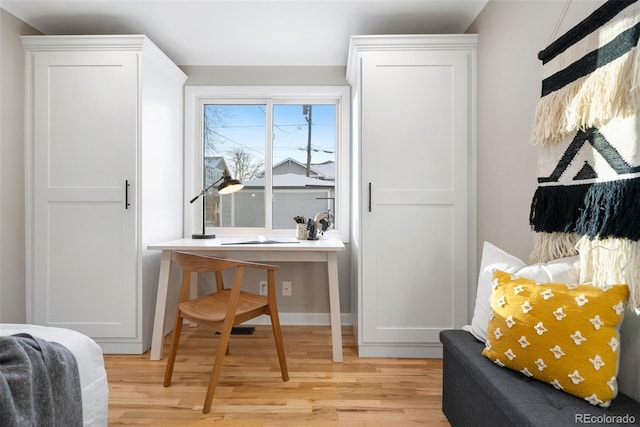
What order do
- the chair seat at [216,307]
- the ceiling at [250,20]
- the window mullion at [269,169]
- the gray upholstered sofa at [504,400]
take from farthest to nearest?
the window mullion at [269,169] < the ceiling at [250,20] < the chair seat at [216,307] < the gray upholstered sofa at [504,400]

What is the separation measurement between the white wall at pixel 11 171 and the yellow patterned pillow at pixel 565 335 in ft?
9.66

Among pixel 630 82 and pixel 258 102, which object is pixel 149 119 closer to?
pixel 258 102

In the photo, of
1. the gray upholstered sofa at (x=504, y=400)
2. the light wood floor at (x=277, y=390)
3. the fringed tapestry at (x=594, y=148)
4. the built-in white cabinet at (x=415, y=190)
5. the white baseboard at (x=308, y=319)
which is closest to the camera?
the gray upholstered sofa at (x=504, y=400)

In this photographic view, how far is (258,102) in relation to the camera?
3.15m

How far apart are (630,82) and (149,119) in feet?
8.76

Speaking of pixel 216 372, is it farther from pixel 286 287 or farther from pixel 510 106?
pixel 510 106

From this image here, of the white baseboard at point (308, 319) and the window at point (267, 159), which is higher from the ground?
the window at point (267, 159)

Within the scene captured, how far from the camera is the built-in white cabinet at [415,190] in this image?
2.34 meters

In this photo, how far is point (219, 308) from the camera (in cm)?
195

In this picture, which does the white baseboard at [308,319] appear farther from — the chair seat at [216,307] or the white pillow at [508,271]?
the white pillow at [508,271]

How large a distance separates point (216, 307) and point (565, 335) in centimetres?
164

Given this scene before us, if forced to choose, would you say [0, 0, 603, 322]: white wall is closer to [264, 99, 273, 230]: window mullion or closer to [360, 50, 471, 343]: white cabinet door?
[360, 50, 471, 343]: white cabinet door

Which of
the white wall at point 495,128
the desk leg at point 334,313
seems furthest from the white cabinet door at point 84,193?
the desk leg at point 334,313

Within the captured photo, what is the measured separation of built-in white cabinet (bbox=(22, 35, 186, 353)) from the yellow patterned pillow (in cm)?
228
